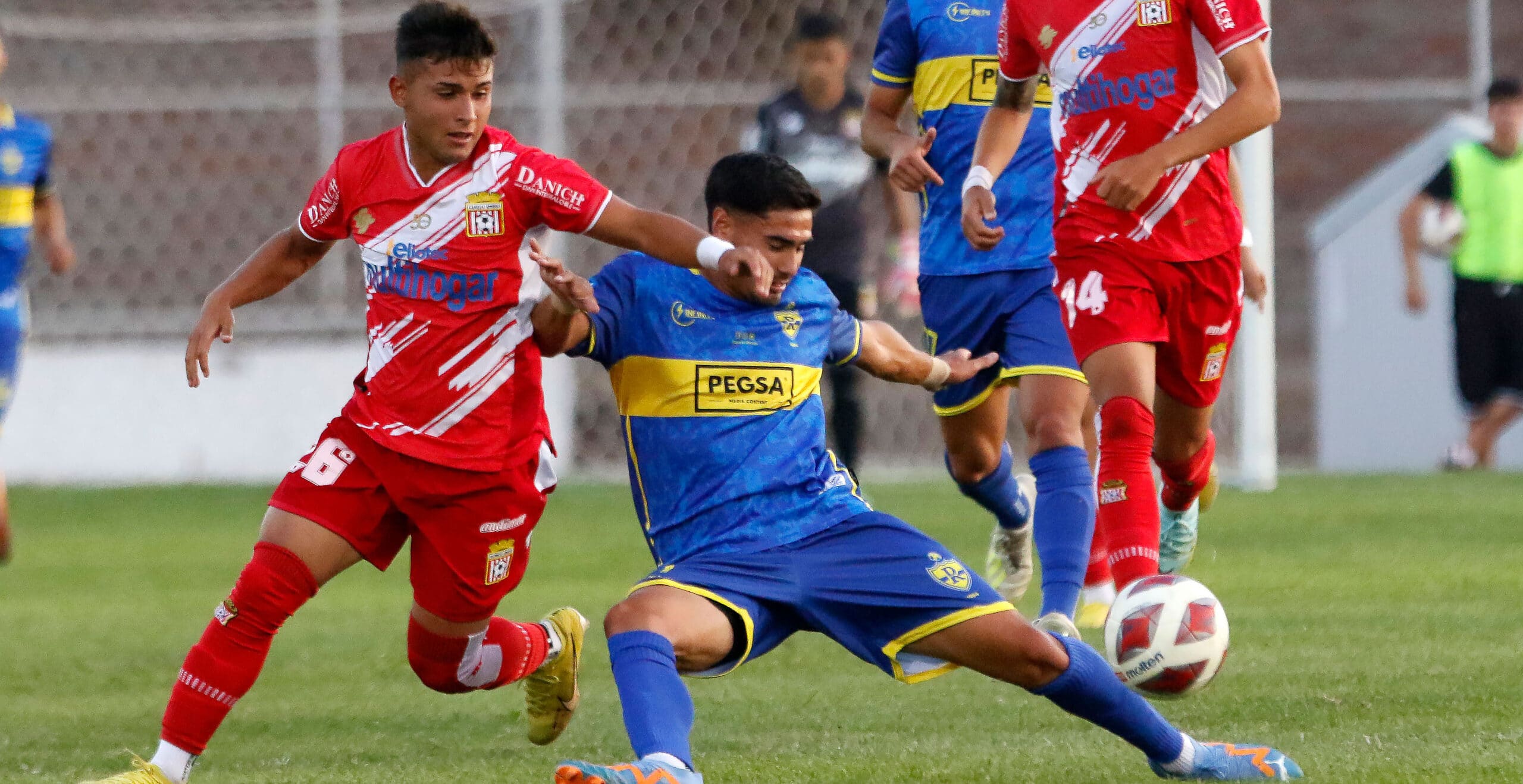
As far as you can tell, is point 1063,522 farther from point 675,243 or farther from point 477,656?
point 675,243

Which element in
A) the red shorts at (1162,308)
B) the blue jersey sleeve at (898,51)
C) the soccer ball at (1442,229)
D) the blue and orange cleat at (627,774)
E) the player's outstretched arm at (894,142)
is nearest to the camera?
the blue and orange cleat at (627,774)

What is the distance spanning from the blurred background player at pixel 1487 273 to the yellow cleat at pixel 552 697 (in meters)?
9.43

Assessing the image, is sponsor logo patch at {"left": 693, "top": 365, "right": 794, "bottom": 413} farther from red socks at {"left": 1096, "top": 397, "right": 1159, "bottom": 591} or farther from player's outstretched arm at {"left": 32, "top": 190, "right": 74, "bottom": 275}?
player's outstretched arm at {"left": 32, "top": 190, "right": 74, "bottom": 275}

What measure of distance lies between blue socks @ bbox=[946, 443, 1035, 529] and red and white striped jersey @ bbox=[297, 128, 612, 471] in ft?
7.69

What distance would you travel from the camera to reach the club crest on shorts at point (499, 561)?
477 cm

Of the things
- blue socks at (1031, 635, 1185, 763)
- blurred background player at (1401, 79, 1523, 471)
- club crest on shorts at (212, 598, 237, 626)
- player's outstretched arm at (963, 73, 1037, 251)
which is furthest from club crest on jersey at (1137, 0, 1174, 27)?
blurred background player at (1401, 79, 1523, 471)

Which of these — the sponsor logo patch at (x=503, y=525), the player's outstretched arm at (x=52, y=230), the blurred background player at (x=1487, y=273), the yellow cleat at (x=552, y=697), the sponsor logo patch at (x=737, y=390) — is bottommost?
Answer: the blurred background player at (x=1487, y=273)

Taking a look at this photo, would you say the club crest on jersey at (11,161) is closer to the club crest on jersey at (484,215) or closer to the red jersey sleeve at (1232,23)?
the club crest on jersey at (484,215)

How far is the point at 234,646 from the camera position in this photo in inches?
175

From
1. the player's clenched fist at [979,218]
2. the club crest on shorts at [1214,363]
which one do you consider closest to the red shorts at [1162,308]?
the club crest on shorts at [1214,363]

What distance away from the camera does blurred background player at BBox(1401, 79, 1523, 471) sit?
1333 cm

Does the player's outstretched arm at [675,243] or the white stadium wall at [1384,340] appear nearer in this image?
the player's outstretched arm at [675,243]

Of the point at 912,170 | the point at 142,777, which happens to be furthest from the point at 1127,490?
the point at 142,777

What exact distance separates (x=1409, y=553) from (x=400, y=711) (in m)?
4.50
